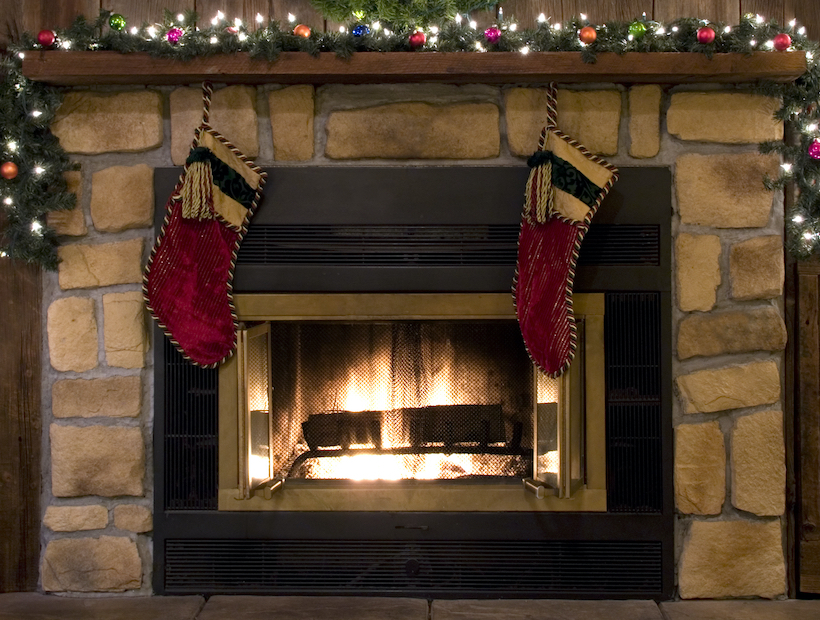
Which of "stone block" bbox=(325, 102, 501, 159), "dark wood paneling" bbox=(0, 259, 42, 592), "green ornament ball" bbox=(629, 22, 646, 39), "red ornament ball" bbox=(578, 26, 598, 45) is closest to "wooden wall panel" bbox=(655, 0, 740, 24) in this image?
"green ornament ball" bbox=(629, 22, 646, 39)

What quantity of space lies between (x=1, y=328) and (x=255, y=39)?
1137 millimetres

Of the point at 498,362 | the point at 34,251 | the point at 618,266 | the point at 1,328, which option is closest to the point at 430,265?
the point at 498,362

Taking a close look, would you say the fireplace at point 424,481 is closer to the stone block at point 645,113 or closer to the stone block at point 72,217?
the stone block at point 645,113

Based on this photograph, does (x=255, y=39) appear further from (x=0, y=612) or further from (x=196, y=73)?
(x=0, y=612)

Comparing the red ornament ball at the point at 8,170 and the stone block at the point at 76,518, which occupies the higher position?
the red ornament ball at the point at 8,170

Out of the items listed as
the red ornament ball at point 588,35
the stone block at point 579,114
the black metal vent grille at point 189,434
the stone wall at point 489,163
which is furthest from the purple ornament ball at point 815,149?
the black metal vent grille at point 189,434

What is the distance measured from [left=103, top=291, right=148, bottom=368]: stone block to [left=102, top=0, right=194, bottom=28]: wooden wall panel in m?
0.81

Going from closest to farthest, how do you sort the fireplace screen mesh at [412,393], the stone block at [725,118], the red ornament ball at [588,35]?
1. the red ornament ball at [588,35]
2. the stone block at [725,118]
3. the fireplace screen mesh at [412,393]

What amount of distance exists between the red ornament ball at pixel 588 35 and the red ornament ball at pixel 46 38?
1459mm

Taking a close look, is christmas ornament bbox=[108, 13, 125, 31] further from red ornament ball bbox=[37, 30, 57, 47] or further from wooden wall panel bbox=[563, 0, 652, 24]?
wooden wall panel bbox=[563, 0, 652, 24]

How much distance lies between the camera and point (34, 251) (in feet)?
7.34

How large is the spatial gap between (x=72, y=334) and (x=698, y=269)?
6.05 feet

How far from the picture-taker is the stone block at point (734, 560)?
7.49 feet

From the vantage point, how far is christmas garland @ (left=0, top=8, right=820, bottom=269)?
2146 millimetres
